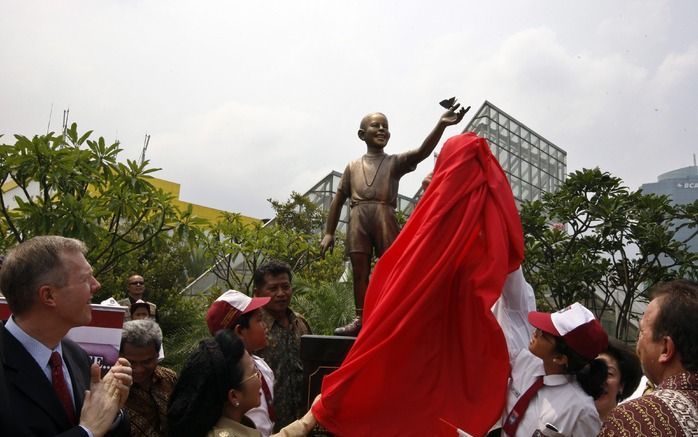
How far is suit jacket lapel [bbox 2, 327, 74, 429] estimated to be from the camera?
2.09 m

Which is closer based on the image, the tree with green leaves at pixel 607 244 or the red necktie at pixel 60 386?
the red necktie at pixel 60 386

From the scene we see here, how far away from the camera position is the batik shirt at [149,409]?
328 cm

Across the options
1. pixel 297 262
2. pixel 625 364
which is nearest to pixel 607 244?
pixel 297 262

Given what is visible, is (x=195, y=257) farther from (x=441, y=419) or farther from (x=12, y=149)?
(x=441, y=419)

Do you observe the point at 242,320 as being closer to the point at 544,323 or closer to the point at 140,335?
the point at 140,335

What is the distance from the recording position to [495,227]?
323 cm

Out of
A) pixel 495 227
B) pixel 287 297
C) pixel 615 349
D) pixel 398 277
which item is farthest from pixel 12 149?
pixel 615 349

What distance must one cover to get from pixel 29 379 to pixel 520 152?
2067cm

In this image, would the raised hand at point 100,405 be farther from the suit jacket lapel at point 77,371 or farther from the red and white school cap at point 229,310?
the red and white school cap at point 229,310

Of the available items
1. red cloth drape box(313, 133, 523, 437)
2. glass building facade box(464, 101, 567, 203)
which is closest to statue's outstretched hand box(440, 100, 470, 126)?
red cloth drape box(313, 133, 523, 437)

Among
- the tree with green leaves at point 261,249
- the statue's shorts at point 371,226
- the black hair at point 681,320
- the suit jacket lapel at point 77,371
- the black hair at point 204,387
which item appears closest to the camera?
the black hair at point 681,320

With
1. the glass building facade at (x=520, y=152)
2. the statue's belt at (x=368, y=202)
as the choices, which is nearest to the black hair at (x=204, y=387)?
the statue's belt at (x=368, y=202)

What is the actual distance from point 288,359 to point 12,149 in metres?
3.63

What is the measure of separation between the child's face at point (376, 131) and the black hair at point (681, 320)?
10.4ft
